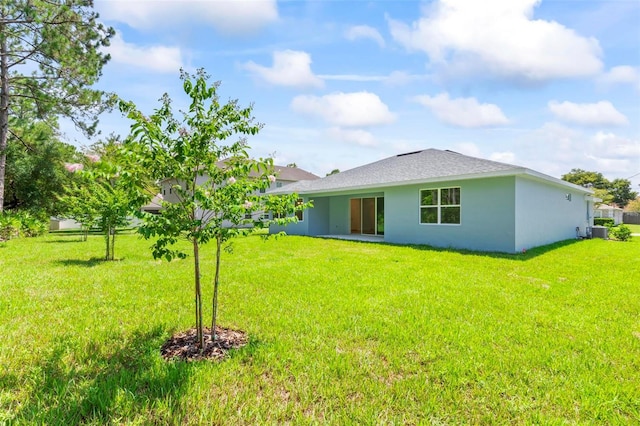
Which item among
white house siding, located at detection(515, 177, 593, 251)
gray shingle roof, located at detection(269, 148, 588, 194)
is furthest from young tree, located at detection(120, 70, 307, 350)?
white house siding, located at detection(515, 177, 593, 251)

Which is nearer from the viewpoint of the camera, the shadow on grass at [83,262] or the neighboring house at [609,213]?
the shadow on grass at [83,262]

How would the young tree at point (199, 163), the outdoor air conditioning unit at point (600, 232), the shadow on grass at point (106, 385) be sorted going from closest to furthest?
1. the shadow on grass at point (106, 385)
2. the young tree at point (199, 163)
3. the outdoor air conditioning unit at point (600, 232)

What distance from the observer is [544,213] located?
1226 cm

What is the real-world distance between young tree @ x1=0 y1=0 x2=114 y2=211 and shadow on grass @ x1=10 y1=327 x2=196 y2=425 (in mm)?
13209

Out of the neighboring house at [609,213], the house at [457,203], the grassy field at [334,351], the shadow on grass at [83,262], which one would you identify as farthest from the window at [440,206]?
the neighboring house at [609,213]

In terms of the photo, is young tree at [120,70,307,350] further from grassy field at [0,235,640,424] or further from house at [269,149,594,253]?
house at [269,149,594,253]

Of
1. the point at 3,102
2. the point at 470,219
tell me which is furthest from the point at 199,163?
the point at 3,102

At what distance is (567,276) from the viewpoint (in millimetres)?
6816

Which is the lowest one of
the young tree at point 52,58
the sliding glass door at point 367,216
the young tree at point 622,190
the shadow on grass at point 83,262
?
the shadow on grass at point 83,262

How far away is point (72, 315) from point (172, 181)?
9.03ft

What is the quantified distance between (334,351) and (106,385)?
1.97m

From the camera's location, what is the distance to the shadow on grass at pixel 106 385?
220cm

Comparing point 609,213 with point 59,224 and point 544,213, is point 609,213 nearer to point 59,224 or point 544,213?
point 544,213

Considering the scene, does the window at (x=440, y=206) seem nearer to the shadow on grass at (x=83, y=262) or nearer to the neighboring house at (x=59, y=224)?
the shadow on grass at (x=83, y=262)
